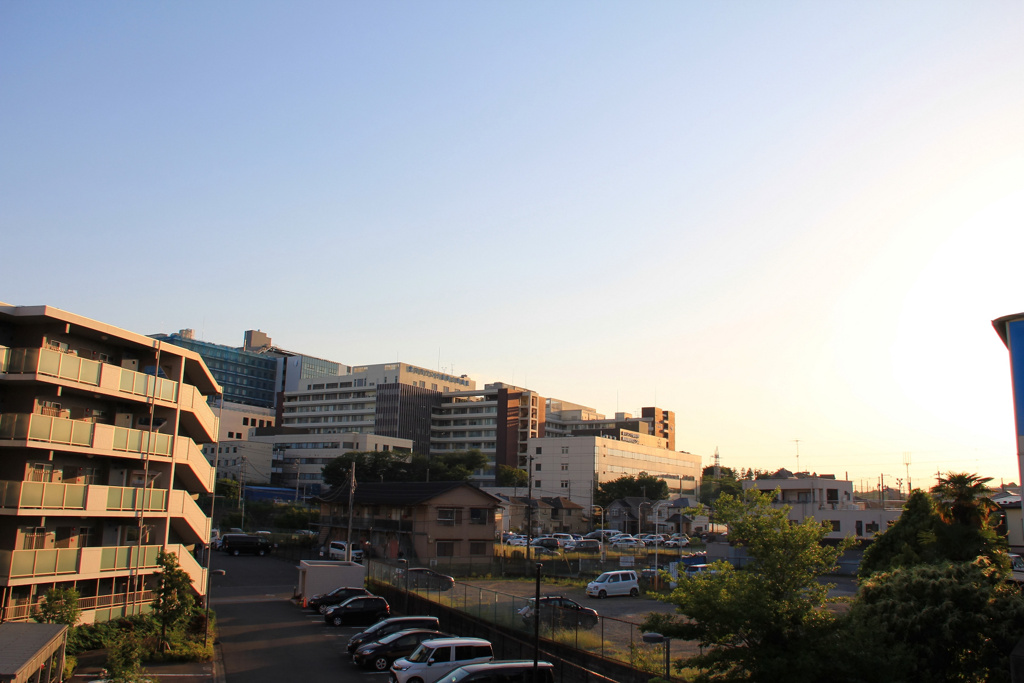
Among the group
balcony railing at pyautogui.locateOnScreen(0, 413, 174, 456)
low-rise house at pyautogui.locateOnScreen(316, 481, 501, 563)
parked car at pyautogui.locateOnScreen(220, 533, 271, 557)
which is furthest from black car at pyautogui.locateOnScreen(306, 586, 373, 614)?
parked car at pyautogui.locateOnScreen(220, 533, 271, 557)

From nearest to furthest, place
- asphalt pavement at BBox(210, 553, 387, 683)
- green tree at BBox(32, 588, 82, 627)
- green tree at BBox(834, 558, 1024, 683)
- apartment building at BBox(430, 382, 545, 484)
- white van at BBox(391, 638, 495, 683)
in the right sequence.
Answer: green tree at BBox(834, 558, 1024, 683), white van at BBox(391, 638, 495, 683), green tree at BBox(32, 588, 82, 627), asphalt pavement at BBox(210, 553, 387, 683), apartment building at BBox(430, 382, 545, 484)

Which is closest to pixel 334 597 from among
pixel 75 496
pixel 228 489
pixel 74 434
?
pixel 75 496

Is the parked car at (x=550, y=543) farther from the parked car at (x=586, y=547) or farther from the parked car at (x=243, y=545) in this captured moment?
the parked car at (x=243, y=545)

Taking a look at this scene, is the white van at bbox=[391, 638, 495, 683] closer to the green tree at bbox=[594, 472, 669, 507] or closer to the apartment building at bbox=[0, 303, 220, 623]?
the apartment building at bbox=[0, 303, 220, 623]

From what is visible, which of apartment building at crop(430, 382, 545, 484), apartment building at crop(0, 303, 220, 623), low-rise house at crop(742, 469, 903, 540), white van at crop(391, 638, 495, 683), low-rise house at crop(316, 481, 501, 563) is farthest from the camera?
apartment building at crop(430, 382, 545, 484)

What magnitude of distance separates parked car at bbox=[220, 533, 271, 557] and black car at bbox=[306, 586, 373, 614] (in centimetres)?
2744

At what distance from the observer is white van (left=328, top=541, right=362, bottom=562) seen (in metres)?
56.1

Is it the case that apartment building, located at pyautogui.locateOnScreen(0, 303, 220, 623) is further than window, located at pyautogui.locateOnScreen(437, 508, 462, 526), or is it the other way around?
window, located at pyautogui.locateOnScreen(437, 508, 462, 526)

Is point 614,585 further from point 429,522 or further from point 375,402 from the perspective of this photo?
point 375,402

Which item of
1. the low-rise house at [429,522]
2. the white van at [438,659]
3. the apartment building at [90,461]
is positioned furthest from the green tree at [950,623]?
the low-rise house at [429,522]

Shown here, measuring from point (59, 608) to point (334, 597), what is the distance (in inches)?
571

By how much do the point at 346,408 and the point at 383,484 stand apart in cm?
9234

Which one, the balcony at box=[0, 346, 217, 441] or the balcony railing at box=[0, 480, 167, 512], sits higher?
the balcony at box=[0, 346, 217, 441]

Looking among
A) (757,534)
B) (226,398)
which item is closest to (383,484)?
(757,534)
